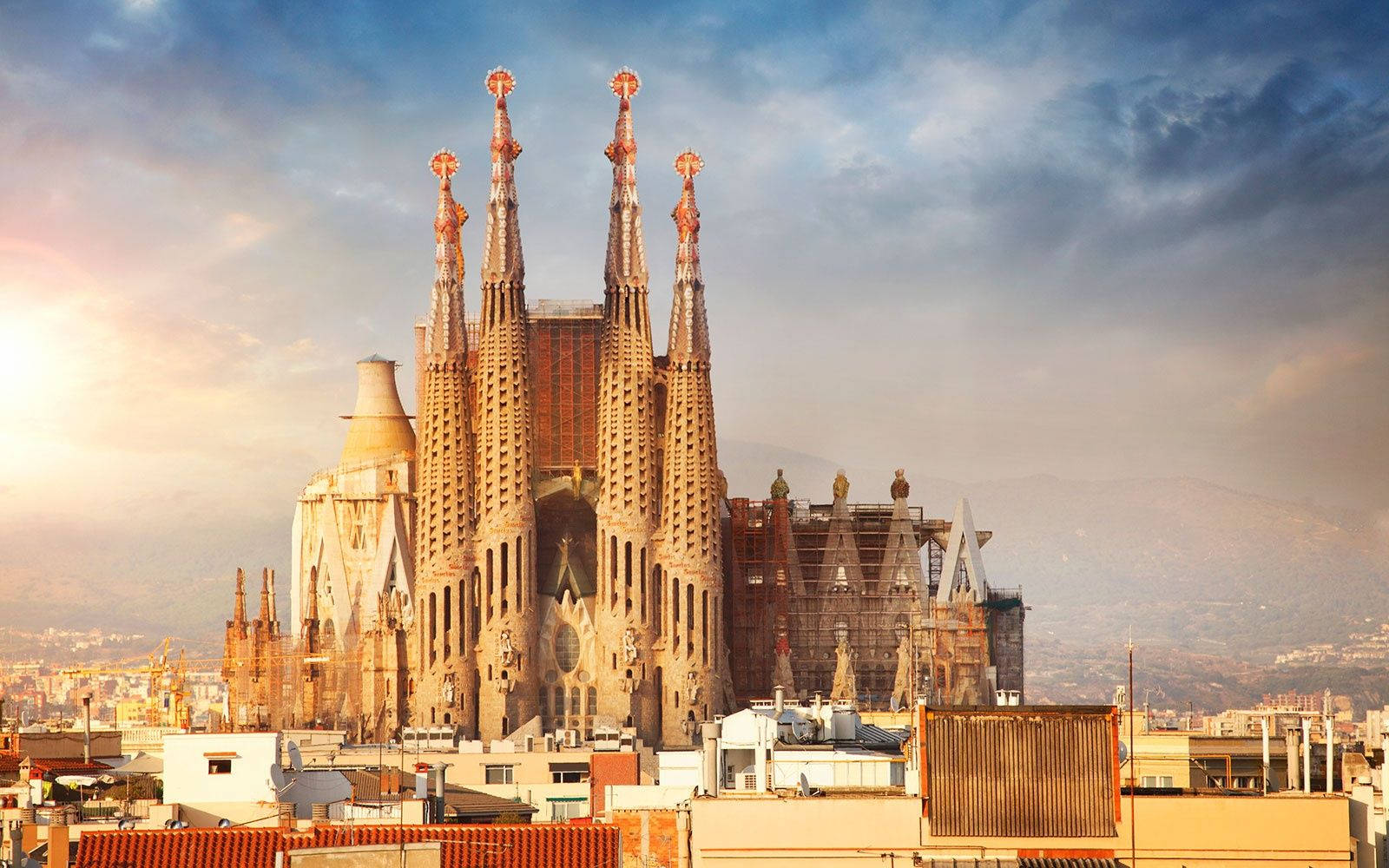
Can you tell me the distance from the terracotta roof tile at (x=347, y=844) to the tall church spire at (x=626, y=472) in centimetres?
8442

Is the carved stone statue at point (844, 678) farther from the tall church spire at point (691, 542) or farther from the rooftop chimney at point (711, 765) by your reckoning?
the rooftop chimney at point (711, 765)

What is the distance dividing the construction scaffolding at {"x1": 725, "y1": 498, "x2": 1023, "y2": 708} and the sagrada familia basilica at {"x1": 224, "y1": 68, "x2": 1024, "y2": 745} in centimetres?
16

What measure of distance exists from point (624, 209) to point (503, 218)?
6.42 metres

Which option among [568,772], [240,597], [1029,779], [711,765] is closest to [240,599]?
[240,597]

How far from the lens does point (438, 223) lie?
143250mm

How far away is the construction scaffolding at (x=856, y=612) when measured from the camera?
142125mm

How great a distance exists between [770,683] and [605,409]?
18.8 meters

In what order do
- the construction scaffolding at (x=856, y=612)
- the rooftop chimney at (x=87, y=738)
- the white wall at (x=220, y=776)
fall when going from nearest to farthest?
the white wall at (x=220, y=776) → the rooftop chimney at (x=87, y=738) → the construction scaffolding at (x=856, y=612)

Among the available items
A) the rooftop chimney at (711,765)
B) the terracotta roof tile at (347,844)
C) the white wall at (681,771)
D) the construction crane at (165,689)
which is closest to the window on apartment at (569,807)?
the white wall at (681,771)

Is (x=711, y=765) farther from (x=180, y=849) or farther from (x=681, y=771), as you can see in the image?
(x=681, y=771)

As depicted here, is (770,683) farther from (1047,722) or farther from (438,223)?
(1047,722)

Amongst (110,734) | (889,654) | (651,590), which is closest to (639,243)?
(651,590)

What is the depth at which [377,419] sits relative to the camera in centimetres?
16038

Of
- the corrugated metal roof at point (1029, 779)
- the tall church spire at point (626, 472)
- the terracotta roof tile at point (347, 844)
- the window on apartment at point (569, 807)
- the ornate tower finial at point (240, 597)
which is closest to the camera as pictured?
the terracotta roof tile at point (347, 844)
